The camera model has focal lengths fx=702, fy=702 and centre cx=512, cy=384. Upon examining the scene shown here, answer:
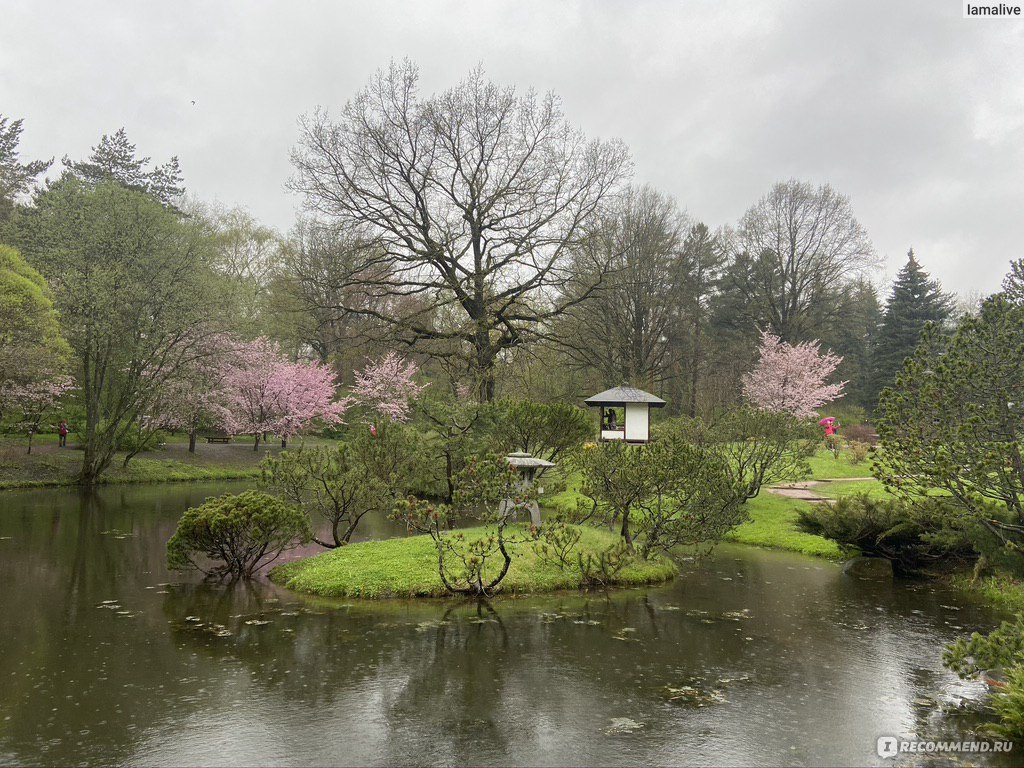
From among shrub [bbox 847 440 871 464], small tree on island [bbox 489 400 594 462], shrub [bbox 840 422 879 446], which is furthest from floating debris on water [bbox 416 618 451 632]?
shrub [bbox 840 422 879 446]

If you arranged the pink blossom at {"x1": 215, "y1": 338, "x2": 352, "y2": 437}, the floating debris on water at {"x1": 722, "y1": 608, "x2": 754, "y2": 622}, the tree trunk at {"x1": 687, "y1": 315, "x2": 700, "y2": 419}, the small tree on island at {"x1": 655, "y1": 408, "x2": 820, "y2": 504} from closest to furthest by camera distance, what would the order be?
the floating debris on water at {"x1": 722, "y1": 608, "x2": 754, "y2": 622}
the small tree on island at {"x1": 655, "y1": 408, "x2": 820, "y2": 504}
the pink blossom at {"x1": 215, "y1": 338, "x2": 352, "y2": 437}
the tree trunk at {"x1": 687, "y1": 315, "x2": 700, "y2": 419}

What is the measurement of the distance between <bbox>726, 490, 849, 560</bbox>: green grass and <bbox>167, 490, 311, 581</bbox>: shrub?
8534mm

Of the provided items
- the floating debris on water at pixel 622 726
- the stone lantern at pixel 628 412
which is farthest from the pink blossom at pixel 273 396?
the floating debris on water at pixel 622 726

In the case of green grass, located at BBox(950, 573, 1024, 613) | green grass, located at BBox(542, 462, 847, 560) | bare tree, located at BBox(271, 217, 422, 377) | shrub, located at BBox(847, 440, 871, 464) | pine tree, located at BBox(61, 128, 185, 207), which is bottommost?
green grass, located at BBox(950, 573, 1024, 613)

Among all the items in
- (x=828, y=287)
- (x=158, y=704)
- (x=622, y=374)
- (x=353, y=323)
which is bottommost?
(x=158, y=704)

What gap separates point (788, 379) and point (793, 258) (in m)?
7.11

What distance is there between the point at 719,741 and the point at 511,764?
1520 millimetres

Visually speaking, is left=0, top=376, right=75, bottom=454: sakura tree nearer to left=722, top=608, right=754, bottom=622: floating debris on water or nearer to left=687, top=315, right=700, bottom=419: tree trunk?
left=722, top=608, right=754, bottom=622: floating debris on water

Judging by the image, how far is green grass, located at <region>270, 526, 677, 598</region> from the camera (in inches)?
379

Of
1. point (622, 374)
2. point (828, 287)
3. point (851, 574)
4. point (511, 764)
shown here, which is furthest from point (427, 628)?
point (828, 287)

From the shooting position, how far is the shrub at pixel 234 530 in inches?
388

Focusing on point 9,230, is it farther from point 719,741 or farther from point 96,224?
point 719,741

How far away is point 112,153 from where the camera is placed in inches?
1539

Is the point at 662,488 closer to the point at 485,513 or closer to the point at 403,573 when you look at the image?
the point at 485,513
